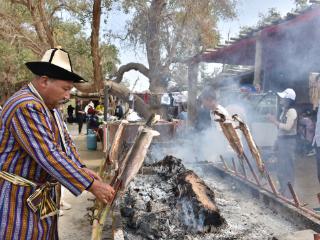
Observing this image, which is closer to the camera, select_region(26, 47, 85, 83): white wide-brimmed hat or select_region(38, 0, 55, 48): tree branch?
select_region(26, 47, 85, 83): white wide-brimmed hat

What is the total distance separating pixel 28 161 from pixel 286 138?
4.86 m

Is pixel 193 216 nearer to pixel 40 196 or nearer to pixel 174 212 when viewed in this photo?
pixel 174 212

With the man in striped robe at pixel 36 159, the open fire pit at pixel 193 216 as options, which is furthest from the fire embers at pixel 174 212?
the man in striped robe at pixel 36 159

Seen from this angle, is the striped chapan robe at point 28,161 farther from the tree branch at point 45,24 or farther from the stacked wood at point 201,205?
the tree branch at point 45,24

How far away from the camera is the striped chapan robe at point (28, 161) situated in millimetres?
2184

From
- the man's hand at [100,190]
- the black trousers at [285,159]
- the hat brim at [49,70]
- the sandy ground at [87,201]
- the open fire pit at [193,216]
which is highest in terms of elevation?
the hat brim at [49,70]

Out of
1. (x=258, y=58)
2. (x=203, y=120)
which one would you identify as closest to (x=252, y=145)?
(x=203, y=120)

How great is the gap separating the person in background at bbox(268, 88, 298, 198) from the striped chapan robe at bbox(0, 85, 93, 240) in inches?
179

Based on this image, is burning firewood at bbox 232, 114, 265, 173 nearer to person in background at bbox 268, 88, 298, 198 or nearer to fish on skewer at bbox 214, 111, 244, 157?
fish on skewer at bbox 214, 111, 244, 157

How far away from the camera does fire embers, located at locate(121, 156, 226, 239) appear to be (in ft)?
13.5

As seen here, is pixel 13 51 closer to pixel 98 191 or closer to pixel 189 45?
pixel 189 45

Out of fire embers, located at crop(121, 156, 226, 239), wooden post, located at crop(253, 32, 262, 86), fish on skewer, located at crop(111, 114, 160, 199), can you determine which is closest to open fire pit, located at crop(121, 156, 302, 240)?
fire embers, located at crop(121, 156, 226, 239)

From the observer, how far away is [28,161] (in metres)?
2.34

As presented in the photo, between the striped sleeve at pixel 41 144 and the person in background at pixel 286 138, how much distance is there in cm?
457
